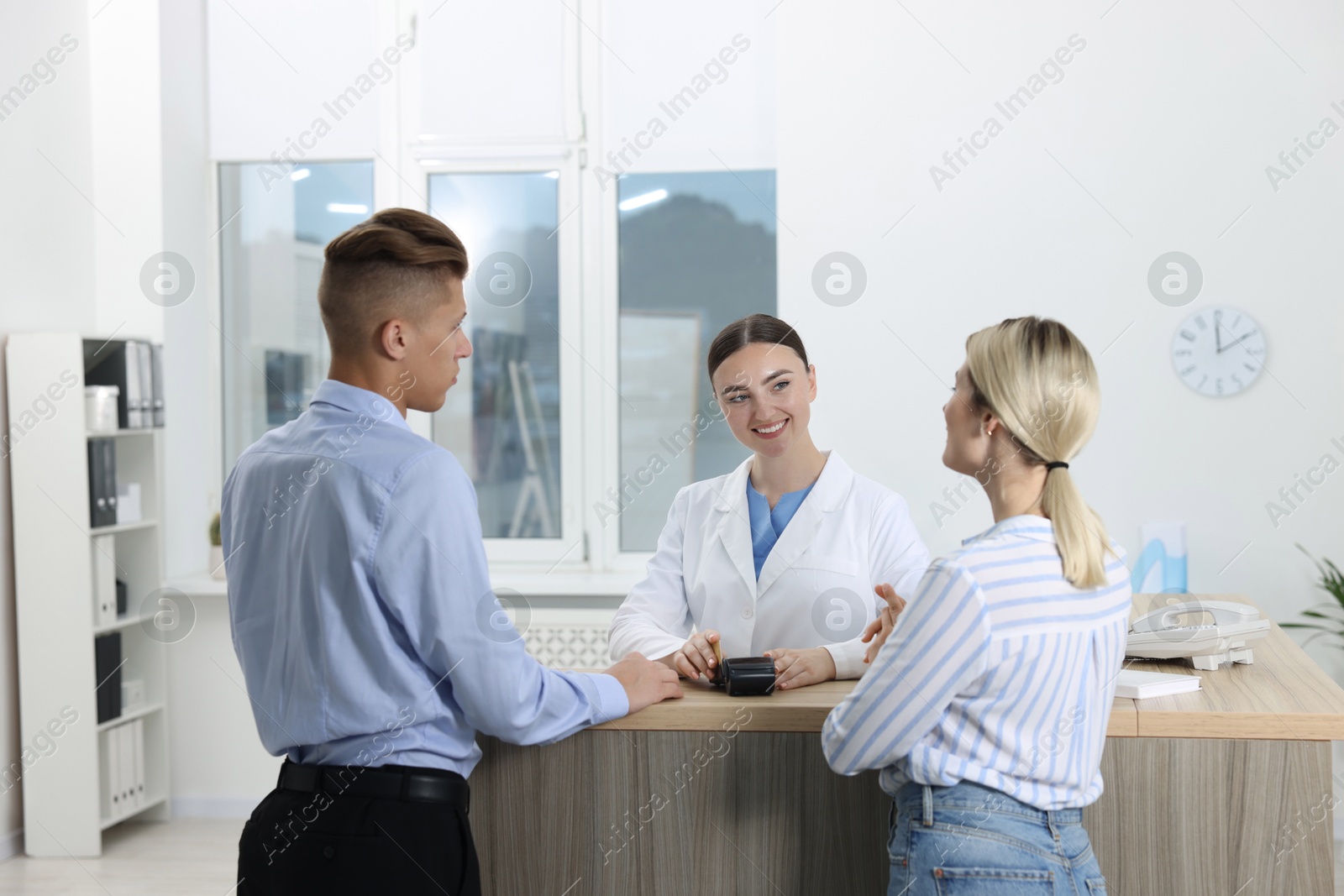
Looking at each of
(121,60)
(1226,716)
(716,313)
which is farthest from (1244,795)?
(121,60)

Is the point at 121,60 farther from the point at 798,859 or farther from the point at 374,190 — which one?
the point at 798,859

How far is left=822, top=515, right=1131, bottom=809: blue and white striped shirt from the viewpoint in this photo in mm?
1160

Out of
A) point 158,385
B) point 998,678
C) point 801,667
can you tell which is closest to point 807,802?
point 801,667

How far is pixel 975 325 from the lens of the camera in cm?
386

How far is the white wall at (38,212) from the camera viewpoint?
3.72m

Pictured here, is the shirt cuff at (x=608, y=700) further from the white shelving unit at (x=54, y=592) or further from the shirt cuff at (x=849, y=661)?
the white shelving unit at (x=54, y=592)

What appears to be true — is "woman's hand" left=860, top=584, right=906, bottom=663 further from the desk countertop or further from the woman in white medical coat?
the woman in white medical coat

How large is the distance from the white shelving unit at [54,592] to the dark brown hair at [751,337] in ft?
8.52

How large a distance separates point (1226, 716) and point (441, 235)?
4.16ft

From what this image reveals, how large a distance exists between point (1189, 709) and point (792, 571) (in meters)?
0.85


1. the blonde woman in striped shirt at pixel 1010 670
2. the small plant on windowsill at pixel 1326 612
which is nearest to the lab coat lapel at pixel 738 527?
the blonde woman in striped shirt at pixel 1010 670

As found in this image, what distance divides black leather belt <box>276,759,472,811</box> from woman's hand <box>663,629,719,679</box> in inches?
18.7

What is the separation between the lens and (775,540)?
2.21 metres

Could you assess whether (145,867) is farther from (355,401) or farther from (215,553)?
(355,401)
